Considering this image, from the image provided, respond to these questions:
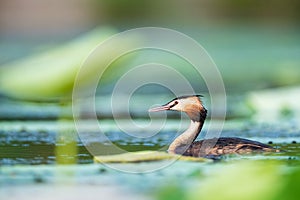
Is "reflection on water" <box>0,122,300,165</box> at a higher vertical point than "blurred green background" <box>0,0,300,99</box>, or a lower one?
lower

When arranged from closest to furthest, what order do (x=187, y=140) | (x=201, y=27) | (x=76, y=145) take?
(x=187, y=140)
(x=76, y=145)
(x=201, y=27)

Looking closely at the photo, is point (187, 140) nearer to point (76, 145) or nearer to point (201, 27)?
point (76, 145)

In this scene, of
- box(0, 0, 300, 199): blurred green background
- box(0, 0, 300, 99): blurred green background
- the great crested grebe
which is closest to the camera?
box(0, 0, 300, 199): blurred green background

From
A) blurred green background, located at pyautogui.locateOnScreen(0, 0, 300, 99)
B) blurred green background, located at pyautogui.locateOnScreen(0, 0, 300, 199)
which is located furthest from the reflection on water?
blurred green background, located at pyautogui.locateOnScreen(0, 0, 300, 99)

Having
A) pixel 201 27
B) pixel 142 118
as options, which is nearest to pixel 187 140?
pixel 142 118

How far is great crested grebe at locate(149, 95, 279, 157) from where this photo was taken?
139 cm

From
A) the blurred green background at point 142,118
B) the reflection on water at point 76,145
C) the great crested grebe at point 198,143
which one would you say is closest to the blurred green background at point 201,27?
the blurred green background at point 142,118

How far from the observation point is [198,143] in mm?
1417

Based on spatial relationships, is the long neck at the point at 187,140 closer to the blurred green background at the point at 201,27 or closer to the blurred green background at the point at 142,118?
the blurred green background at the point at 142,118

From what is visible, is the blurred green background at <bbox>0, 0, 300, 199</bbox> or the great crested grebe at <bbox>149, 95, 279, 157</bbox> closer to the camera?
the blurred green background at <bbox>0, 0, 300, 199</bbox>

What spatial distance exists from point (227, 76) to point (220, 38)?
268 cm

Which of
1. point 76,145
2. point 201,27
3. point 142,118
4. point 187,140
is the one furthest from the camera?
point 201,27

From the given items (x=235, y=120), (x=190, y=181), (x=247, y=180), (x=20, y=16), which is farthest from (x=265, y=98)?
(x=20, y=16)

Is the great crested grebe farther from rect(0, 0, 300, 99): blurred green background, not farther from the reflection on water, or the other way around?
rect(0, 0, 300, 99): blurred green background
